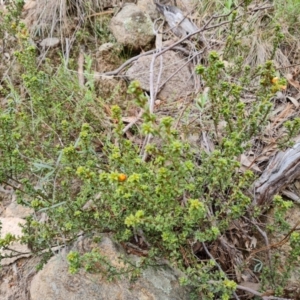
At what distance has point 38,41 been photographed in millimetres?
2939

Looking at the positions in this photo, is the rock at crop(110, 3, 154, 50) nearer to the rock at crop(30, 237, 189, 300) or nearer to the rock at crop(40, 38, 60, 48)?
the rock at crop(40, 38, 60, 48)

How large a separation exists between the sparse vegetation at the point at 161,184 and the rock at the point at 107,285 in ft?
0.20

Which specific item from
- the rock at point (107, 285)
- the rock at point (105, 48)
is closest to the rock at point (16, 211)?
the rock at point (107, 285)

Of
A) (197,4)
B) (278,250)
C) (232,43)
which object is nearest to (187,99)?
(232,43)

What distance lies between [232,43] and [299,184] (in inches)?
32.0

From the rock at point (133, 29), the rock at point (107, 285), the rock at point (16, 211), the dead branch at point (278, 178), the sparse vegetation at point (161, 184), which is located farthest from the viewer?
the rock at point (133, 29)

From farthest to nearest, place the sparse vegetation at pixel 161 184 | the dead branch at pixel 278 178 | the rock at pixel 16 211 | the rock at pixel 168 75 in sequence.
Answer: the rock at pixel 168 75
the rock at pixel 16 211
the dead branch at pixel 278 178
the sparse vegetation at pixel 161 184

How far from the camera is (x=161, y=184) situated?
4.40 feet

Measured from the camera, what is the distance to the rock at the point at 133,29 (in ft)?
9.16

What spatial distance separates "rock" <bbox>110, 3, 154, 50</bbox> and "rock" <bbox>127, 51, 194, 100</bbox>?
0.19 m

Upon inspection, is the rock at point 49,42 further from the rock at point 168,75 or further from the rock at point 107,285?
the rock at point 107,285

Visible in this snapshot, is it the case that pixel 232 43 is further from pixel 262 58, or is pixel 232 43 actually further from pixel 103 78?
pixel 103 78

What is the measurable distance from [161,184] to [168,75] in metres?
1.42

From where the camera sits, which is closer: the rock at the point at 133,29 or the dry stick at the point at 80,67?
the dry stick at the point at 80,67
